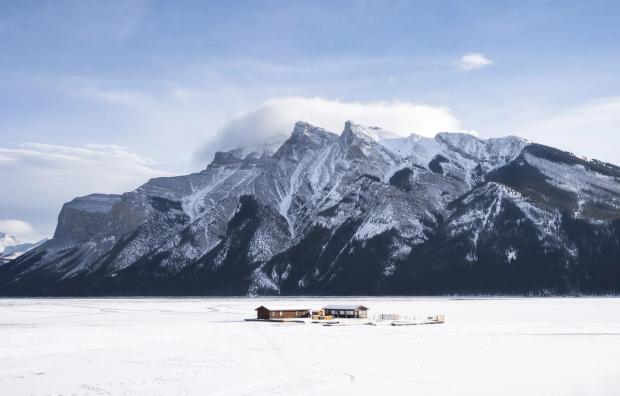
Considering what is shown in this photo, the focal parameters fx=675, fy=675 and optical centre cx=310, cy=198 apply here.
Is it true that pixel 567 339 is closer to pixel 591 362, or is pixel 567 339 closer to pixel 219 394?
pixel 591 362

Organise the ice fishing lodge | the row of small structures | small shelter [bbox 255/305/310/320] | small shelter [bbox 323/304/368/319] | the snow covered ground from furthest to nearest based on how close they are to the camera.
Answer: small shelter [bbox 255/305/310/320] → the ice fishing lodge → small shelter [bbox 323/304/368/319] → the row of small structures → the snow covered ground

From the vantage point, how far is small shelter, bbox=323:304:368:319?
388 feet

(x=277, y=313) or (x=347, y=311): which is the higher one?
(x=347, y=311)

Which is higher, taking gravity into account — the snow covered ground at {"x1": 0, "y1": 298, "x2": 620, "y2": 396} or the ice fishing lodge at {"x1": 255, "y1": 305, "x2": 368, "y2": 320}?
the ice fishing lodge at {"x1": 255, "y1": 305, "x2": 368, "y2": 320}

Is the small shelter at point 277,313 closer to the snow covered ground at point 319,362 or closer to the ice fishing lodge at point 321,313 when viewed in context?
the ice fishing lodge at point 321,313

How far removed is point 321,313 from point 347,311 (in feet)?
19.4

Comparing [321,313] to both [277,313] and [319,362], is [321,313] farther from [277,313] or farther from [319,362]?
[319,362]

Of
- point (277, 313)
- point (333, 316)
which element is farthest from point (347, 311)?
point (277, 313)

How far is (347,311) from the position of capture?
120 meters

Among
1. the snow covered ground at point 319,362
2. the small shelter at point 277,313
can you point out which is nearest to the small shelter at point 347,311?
the small shelter at point 277,313

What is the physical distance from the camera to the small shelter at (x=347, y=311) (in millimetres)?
118412

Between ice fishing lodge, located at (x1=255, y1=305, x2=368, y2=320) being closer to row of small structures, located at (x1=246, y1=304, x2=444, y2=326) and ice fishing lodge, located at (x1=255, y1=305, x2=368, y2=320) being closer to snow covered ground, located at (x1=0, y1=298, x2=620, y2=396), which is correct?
row of small structures, located at (x1=246, y1=304, x2=444, y2=326)

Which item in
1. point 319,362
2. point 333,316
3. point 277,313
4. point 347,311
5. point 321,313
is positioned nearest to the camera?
point 319,362

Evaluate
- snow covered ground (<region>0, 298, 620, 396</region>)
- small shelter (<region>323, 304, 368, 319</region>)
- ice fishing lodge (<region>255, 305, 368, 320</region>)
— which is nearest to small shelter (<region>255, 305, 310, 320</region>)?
ice fishing lodge (<region>255, 305, 368, 320</region>)
